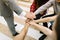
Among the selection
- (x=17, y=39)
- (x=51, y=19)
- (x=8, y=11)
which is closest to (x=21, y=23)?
(x=8, y=11)

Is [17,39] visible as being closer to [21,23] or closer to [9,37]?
[9,37]

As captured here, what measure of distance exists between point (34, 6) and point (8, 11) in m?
0.43

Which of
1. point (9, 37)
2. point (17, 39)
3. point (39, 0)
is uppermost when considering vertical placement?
point (39, 0)

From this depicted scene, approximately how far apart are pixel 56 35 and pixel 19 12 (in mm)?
1425

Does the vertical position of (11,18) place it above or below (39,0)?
below

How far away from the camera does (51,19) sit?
192cm

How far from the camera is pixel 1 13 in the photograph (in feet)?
8.36

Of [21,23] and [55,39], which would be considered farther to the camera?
[21,23]

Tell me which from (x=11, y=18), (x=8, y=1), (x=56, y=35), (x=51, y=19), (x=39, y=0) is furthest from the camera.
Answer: (x=11, y=18)

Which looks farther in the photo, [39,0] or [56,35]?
[39,0]

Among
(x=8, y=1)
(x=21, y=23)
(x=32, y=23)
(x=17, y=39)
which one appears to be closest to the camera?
(x=17, y=39)

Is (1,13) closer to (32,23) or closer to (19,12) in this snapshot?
(19,12)

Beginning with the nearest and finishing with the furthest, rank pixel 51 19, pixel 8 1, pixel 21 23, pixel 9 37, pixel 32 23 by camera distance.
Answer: pixel 32 23, pixel 51 19, pixel 8 1, pixel 9 37, pixel 21 23

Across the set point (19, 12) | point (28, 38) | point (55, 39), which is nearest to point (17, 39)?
point (55, 39)
